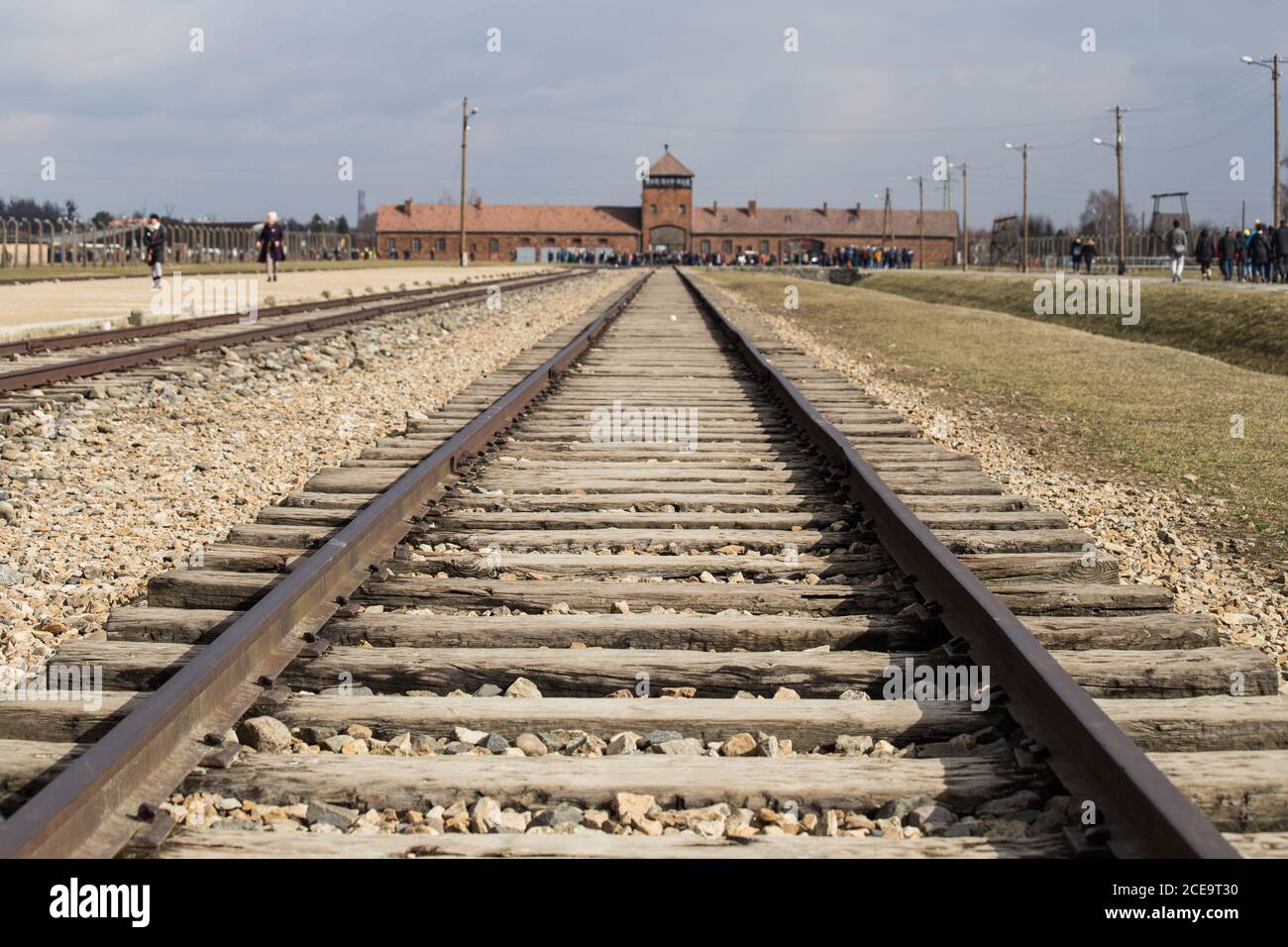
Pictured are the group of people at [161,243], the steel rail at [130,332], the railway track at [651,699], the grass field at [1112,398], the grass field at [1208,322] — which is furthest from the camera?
the group of people at [161,243]

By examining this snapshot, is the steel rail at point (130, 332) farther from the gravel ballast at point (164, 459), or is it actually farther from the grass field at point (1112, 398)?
the grass field at point (1112, 398)

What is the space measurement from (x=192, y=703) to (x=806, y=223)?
149 meters

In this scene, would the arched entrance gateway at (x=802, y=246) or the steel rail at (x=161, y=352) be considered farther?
the arched entrance gateway at (x=802, y=246)

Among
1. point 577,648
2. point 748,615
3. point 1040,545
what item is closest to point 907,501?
point 1040,545

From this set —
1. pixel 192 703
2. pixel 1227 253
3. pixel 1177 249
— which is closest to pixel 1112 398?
pixel 192 703

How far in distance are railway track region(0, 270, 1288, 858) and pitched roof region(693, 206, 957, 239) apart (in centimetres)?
14215

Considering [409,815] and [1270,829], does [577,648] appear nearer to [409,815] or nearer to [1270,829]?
[409,815]

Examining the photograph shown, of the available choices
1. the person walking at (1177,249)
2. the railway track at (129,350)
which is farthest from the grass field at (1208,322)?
the railway track at (129,350)

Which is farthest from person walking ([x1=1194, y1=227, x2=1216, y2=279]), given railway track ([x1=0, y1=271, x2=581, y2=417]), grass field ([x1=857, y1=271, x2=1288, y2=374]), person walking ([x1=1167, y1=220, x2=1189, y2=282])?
railway track ([x1=0, y1=271, x2=581, y2=417])

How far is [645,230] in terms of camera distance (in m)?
145

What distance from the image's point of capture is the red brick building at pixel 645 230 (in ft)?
467

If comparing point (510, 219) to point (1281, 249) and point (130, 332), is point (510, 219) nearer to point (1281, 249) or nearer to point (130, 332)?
point (1281, 249)

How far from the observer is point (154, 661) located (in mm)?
3838

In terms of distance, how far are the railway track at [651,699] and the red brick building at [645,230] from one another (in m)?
137
